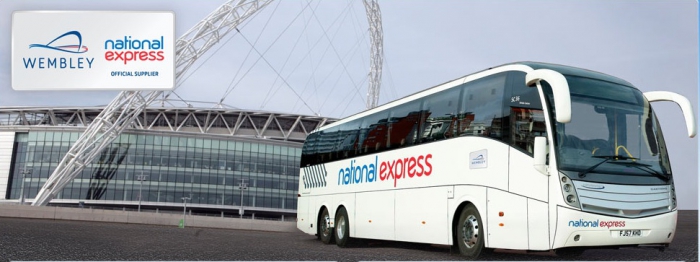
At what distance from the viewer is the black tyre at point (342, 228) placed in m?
18.1

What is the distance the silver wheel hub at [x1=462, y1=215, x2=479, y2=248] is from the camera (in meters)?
12.3

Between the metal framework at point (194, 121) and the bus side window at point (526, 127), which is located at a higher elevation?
the metal framework at point (194, 121)

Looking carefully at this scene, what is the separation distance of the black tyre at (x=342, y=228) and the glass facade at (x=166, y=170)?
61.8 metres

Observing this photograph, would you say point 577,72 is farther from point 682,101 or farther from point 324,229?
point 324,229

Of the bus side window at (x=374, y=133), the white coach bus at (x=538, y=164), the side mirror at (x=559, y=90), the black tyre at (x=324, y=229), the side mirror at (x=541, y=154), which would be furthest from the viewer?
the black tyre at (x=324, y=229)

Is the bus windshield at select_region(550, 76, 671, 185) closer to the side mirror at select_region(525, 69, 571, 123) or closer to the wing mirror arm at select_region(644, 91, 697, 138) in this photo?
the wing mirror arm at select_region(644, 91, 697, 138)

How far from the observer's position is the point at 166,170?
261ft

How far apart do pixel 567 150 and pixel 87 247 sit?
9644 millimetres

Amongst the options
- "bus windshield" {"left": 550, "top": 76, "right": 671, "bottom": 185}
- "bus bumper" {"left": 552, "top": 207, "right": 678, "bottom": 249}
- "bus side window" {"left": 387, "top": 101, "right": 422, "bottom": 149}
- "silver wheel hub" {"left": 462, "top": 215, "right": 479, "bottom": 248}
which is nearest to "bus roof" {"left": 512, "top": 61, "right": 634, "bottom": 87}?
"bus windshield" {"left": 550, "top": 76, "right": 671, "bottom": 185}

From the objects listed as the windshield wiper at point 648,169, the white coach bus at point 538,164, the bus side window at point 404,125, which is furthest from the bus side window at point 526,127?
the bus side window at point 404,125

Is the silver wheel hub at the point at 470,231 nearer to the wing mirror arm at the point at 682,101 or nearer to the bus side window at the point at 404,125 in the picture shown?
the bus side window at the point at 404,125

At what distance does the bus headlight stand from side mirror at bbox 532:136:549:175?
0.30 m

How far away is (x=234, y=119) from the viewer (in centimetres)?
8762

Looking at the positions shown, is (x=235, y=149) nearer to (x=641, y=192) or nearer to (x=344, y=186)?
(x=344, y=186)
